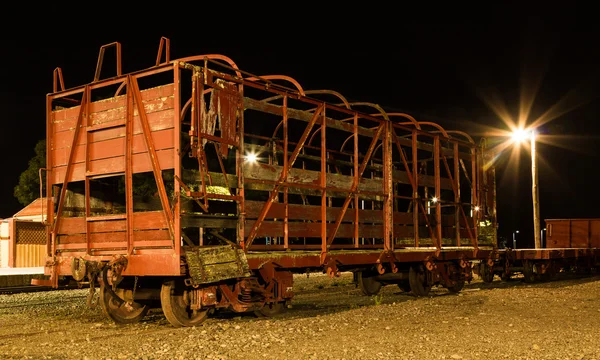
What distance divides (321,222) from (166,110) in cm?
382

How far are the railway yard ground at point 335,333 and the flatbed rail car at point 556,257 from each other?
591 cm

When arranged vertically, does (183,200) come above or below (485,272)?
above

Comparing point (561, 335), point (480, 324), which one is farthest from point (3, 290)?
point (561, 335)

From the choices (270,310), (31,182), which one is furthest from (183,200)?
Result: (31,182)

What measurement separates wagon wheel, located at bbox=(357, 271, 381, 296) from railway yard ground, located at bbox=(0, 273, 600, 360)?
1827 mm

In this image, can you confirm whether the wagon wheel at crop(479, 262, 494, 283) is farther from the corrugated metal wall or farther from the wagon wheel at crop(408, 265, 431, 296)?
the corrugated metal wall

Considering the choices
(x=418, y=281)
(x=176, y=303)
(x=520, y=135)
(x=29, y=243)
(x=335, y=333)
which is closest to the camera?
(x=335, y=333)

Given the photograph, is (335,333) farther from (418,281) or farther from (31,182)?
(31,182)

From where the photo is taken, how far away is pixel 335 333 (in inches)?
346

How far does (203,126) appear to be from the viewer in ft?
31.4

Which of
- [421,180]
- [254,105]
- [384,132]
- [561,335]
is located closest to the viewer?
[561,335]

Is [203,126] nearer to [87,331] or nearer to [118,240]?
[118,240]

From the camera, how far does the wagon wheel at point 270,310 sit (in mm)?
10750

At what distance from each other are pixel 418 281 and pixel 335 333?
21.7ft
